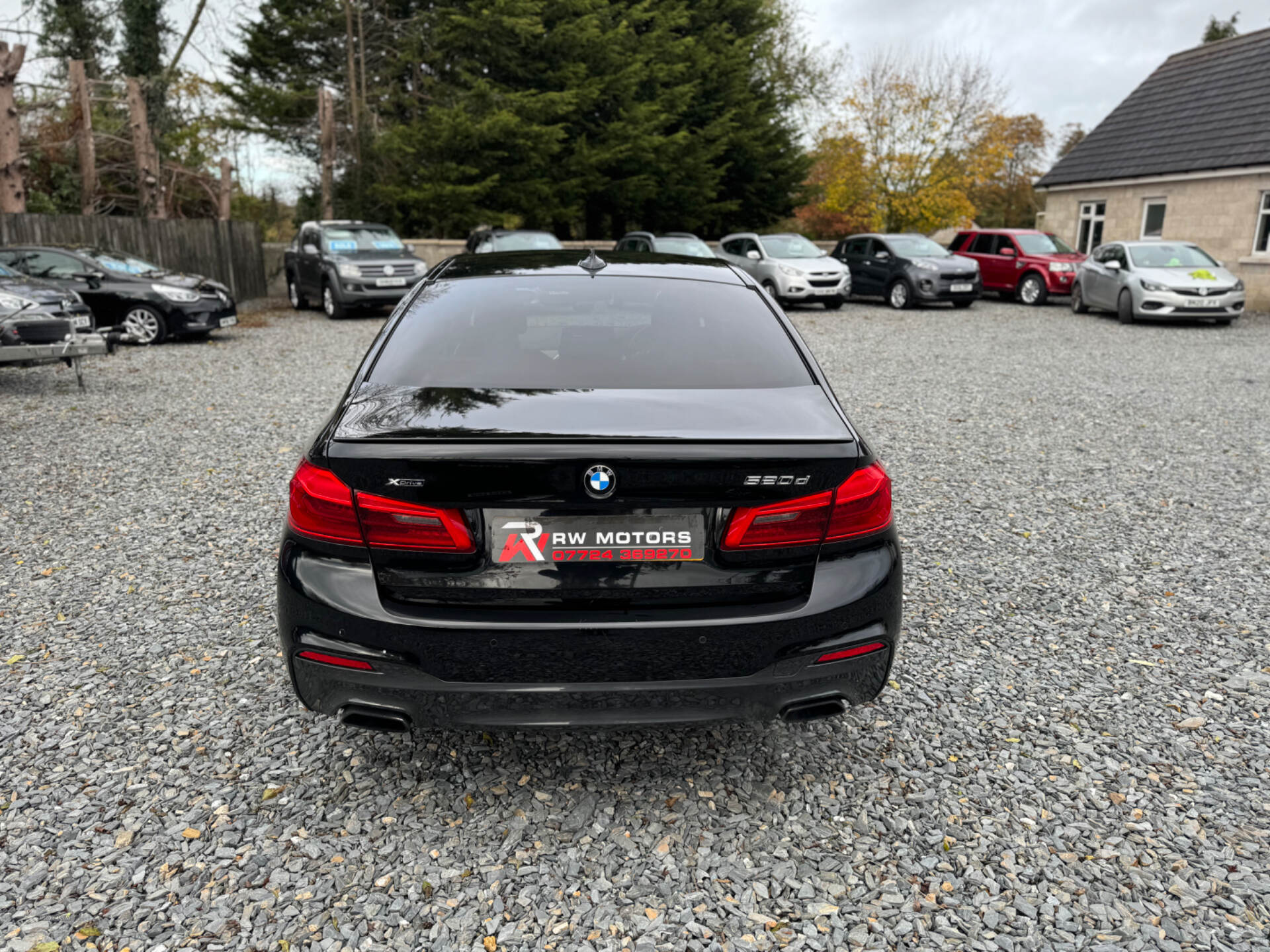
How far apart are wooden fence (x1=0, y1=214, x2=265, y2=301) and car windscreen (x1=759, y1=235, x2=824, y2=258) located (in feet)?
40.1

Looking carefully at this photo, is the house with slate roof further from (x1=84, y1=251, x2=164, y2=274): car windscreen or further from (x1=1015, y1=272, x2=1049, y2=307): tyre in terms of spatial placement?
(x1=84, y1=251, x2=164, y2=274): car windscreen

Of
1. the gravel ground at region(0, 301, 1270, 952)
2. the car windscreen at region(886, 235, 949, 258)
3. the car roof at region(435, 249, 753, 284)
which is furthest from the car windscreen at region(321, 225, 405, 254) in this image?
the car roof at region(435, 249, 753, 284)

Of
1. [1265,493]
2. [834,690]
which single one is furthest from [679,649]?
[1265,493]

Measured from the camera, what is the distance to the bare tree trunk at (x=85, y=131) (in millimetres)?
18172

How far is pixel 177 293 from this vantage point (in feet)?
47.0

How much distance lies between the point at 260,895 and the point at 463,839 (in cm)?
55

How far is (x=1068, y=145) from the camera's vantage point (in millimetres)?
56281

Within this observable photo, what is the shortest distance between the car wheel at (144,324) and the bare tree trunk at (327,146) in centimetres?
1151

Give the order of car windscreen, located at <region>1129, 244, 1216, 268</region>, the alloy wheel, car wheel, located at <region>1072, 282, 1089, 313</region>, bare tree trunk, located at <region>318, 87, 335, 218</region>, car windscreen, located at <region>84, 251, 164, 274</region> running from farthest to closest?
1. bare tree trunk, located at <region>318, 87, 335, 218</region>
2. car wheel, located at <region>1072, 282, 1089, 313</region>
3. car windscreen, located at <region>1129, 244, 1216, 268</region>
4. car windscreen, located at <region>84, 251, 164, 274</region>
5. the alloy wheel

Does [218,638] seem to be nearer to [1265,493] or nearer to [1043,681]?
[1043,681]

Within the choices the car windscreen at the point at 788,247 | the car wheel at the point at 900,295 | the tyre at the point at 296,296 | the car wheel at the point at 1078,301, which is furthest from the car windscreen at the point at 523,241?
the car wheel at the point at 1078,301

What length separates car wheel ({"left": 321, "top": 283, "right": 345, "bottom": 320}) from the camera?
18297 millimetres

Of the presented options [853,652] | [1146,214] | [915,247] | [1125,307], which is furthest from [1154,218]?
[853,652]

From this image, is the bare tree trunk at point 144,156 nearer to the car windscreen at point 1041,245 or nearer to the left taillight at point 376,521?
the car windscreen at point 1041,245
